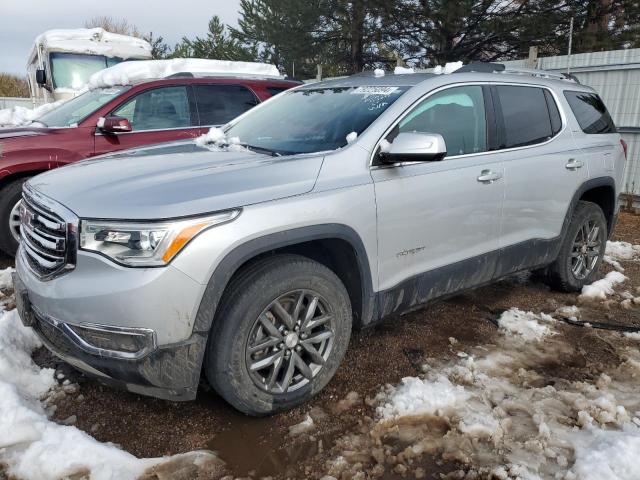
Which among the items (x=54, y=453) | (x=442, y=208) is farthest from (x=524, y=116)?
(x=54, y=453)

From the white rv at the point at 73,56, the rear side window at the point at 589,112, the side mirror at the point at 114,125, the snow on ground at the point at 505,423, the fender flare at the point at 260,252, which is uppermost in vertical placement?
the white rv at the point at 73,56

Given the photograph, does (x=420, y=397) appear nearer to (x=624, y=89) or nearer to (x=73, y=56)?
(x=624, y=89)

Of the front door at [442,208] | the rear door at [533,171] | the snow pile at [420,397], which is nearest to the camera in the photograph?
the snow pile at [420,397]

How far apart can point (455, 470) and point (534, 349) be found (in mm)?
1492

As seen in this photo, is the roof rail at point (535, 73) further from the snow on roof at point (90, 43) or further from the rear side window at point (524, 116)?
the snow on roof at point (90, 43)

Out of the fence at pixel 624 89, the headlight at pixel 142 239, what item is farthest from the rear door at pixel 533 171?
the fence at pixel 624 89

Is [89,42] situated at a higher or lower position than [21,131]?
higher

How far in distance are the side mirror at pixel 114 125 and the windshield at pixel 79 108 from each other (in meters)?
0.34

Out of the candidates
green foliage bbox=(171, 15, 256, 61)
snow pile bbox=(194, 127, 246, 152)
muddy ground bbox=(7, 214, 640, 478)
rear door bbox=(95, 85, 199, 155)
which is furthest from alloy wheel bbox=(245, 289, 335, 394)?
green foliage bbox=(171, 15, 256, 61)

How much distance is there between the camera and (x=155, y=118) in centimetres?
579

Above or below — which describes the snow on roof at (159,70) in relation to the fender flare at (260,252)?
above

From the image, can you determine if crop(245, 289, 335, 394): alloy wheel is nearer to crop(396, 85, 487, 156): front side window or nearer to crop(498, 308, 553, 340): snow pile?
crop(396, 85, 487, 156): front side window

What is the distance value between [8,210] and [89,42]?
8775 millimetres

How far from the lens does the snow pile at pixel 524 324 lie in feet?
12.2
